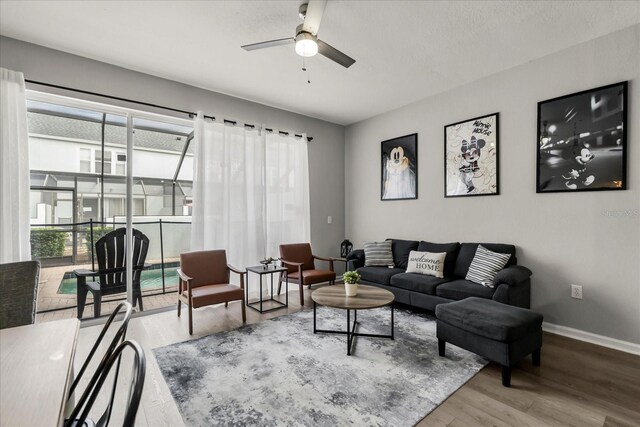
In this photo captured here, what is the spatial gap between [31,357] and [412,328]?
3031 mm

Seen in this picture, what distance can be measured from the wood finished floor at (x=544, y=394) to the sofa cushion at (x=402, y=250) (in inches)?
72.0

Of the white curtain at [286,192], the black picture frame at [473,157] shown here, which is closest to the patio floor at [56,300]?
the white curtain at [286,192]

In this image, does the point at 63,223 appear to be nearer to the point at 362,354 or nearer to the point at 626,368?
the point at 362,354

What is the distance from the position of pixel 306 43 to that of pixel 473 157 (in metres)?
2.64

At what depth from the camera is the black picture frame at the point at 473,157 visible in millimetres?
3688

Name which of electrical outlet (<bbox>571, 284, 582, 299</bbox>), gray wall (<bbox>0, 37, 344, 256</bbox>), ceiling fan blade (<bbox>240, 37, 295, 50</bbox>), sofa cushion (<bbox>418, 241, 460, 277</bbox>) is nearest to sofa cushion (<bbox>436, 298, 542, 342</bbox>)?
electrical outlet (<bbox>571, 284, 582, 299</bbox>)

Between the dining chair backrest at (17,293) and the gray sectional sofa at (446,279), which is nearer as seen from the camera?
the dining chair backrest at (17,293)

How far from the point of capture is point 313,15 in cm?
230

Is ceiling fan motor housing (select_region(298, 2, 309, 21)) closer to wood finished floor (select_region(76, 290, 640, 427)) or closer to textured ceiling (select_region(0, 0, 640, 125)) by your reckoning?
textured ceiling (select_region(0, 0, 640, 125))

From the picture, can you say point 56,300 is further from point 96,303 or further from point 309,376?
point 309,376

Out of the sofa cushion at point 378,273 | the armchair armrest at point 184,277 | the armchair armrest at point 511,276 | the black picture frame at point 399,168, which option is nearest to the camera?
the armchair armrest at point 511,276

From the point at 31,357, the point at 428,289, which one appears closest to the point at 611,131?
the point at 428,289

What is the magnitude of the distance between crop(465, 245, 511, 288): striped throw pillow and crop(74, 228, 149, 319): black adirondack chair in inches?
157

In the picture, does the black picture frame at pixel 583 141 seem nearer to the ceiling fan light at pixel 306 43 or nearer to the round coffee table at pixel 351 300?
the round coffee table at pixel 351 300
